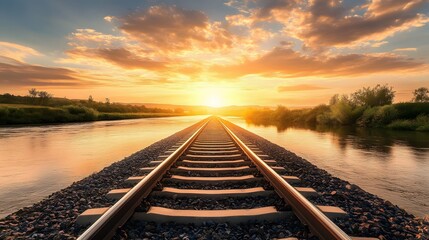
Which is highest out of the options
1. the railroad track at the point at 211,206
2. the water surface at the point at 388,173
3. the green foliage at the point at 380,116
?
the green foliage at the point at 380,116

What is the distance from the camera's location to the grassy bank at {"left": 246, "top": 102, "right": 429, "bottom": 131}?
1203 inches

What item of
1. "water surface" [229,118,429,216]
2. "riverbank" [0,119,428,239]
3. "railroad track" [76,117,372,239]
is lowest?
"water surface" [229,118,429,216]

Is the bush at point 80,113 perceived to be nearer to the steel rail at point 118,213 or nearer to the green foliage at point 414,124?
the green foliage at point 414,124

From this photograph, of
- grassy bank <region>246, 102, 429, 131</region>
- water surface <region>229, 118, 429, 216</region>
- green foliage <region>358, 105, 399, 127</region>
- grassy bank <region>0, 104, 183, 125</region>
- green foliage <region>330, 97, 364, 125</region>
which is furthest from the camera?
green foliage <region>330, 97, 364, 125</region>

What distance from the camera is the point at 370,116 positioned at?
36062mm

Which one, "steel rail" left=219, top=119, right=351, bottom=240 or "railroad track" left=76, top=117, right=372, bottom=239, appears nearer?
"steel rail" left=219, top=119, right=351, bottom=240

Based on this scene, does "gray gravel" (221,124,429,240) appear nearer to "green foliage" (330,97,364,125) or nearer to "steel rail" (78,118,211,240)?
"steel rail" (78,118,211,240)

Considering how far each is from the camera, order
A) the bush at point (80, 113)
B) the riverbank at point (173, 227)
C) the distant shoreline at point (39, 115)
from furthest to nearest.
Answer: the bush at point (80, 113) → the distant shoreline at point (39, 115) → the riverbank at point (173, 227)

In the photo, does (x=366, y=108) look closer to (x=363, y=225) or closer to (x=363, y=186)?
(x=363, y=186)

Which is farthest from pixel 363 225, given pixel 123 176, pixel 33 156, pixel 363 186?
pixel 33 156

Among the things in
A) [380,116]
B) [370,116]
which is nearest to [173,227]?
[380,116]

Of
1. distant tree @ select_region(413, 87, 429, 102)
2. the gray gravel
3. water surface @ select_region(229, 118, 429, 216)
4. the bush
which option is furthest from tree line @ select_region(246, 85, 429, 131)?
the bush

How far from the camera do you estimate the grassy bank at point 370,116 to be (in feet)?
100

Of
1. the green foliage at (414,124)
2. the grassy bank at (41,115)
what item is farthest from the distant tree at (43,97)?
the green foliage at (414,124)
